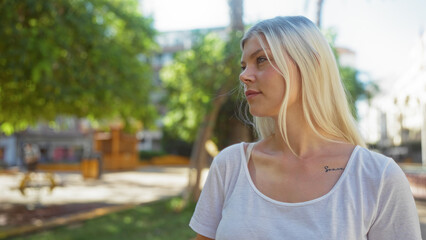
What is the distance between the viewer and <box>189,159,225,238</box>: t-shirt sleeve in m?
1.60

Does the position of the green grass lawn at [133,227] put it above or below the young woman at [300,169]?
below

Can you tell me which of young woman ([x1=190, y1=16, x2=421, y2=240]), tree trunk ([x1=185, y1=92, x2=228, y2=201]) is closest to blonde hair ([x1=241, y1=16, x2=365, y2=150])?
young woman ([x1=190, y1=16, x2=421, y2=240])

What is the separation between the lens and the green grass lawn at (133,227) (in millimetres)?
7023

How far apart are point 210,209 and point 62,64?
8195 millimetres

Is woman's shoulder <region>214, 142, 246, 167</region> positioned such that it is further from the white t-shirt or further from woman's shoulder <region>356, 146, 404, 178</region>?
woman's shoulder <region>356, 146, 404, 178</region>

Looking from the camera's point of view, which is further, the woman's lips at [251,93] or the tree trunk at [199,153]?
the tree trunk at [199,153]

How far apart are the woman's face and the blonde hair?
21mm

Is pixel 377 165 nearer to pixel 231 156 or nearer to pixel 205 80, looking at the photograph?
pixel 231 156

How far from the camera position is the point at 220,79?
8602 millimetres

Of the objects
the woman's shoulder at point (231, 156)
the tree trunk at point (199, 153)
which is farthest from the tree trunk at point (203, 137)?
the woman's shoulder at point (231, 156)

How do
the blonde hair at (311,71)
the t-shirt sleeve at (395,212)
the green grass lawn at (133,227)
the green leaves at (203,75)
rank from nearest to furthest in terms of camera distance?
the t-shirt sleeve at (395,212), the blonde hair at (311,71), the green grass lawn at (133,227), the green leaves at (203,75)

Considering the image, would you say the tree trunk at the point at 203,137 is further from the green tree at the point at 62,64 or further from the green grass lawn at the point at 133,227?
the green tree at the point at 62,64

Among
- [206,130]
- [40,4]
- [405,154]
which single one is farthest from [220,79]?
[405,154]

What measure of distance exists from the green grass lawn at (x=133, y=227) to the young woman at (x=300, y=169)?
5.41 meters
